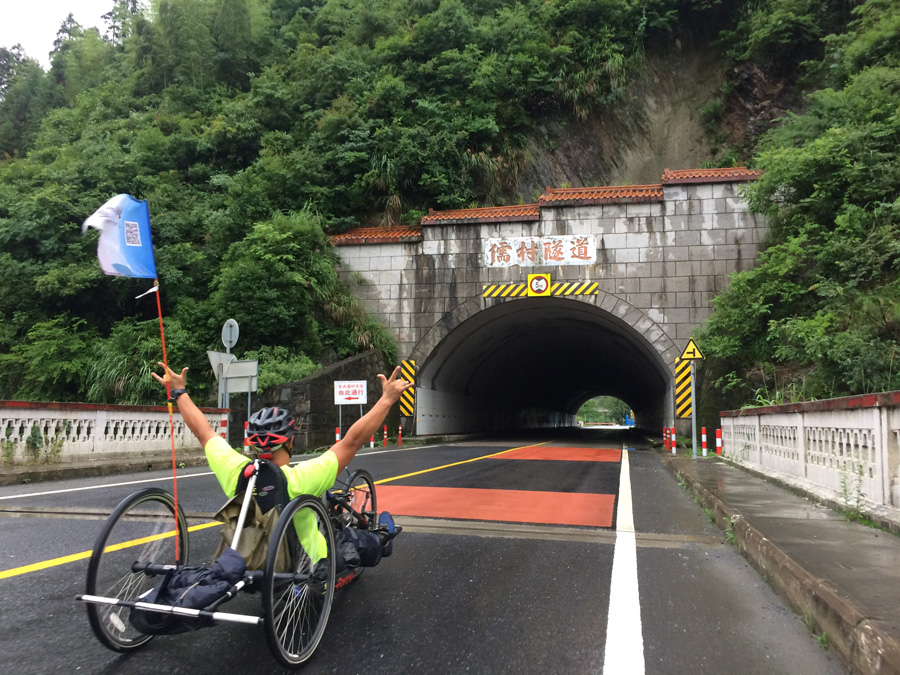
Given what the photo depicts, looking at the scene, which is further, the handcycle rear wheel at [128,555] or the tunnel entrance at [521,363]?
the tunnel entrance at [521,363]

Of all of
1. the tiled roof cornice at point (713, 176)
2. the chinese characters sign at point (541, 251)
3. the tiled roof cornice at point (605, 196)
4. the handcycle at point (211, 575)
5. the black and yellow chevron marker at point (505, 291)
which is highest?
the tiled roof cornice at point (713, 176)

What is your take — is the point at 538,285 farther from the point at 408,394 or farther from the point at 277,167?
the point at 277,167

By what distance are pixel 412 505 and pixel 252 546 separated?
4486mm

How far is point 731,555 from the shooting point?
5.07 metres

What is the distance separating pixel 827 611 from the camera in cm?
317

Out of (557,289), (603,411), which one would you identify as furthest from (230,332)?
(603,411)

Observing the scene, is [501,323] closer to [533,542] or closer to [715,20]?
[715,20]

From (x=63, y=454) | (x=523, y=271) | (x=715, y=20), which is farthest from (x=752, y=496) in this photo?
(x=715, y=20)

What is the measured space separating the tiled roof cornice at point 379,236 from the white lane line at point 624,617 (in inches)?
679

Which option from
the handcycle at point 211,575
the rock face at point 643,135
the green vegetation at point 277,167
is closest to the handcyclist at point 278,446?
the handcycle at point 211,575

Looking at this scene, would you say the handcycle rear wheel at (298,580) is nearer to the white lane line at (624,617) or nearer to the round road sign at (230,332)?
the white lane line at (624,617)

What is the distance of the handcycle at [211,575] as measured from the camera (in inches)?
102

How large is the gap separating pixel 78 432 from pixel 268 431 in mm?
8986

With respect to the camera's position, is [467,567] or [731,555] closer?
[467,567]
